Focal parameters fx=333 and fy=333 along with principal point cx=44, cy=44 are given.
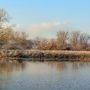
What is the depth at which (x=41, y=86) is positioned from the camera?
66.0 ft

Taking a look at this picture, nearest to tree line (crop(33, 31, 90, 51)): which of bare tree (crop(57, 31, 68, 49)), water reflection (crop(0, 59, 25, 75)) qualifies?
bare tree (crop(57, 31, 68, 49))

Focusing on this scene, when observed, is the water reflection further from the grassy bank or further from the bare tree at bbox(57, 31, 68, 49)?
the bare tree at bbox(57, 31, 68, 49)

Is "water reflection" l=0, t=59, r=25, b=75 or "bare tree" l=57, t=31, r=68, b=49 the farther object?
"bare tree" l=57, t=31, r=68, b=49

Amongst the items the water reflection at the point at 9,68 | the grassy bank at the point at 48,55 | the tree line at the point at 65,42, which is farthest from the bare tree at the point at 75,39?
the water reflection at the point at 9,68

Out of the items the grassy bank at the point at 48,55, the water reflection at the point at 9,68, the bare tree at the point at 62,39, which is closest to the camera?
the water reflection at the point at 9,68

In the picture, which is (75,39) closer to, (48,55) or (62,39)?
(62,39)

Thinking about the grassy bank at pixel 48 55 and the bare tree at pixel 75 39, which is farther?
the bare tree at pixel 75 39

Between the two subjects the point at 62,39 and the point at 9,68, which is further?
the point at 62,39

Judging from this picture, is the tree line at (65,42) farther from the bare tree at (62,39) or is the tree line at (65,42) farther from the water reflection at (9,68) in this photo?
the water reflection at (9,68)

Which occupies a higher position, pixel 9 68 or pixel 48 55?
pixel 9 68

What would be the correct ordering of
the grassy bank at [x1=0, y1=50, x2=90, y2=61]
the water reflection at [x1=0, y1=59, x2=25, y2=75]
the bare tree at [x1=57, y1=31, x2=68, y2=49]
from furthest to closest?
the bare tree at [x1=57, y1=31, x2=68, y2=49]
the grassy bank at [x1=0, y1=50, x2=90, y2=61]
the water reflection at [x1=0, y1=59, x2=25, y2=75]

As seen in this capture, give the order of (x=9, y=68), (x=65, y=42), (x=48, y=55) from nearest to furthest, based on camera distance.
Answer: (x=9, y=68)
(x=48, y=55)
(x=65, y=42)

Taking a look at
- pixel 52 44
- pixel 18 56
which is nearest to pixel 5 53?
pixel 18 56

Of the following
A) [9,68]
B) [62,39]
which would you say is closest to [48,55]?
[9,68]
